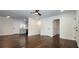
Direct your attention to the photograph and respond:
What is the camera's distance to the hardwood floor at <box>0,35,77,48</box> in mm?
1889

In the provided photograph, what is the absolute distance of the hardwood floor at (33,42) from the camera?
1.89 metres

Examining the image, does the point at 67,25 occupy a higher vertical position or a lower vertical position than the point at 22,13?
lower

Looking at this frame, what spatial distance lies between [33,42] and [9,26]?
2.09ft

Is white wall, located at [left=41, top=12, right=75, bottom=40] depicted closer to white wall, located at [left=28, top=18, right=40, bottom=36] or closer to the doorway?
the doorway

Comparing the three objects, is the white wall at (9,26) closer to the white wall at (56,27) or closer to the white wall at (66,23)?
the white wall at (66,23)

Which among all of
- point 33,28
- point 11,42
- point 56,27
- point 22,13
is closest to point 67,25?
point 56,27

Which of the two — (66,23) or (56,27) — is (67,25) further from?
(56,27)

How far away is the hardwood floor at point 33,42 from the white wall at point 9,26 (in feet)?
0.37

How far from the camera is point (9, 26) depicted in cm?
201

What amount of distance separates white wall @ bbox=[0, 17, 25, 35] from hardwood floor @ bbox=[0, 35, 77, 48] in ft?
0.37
